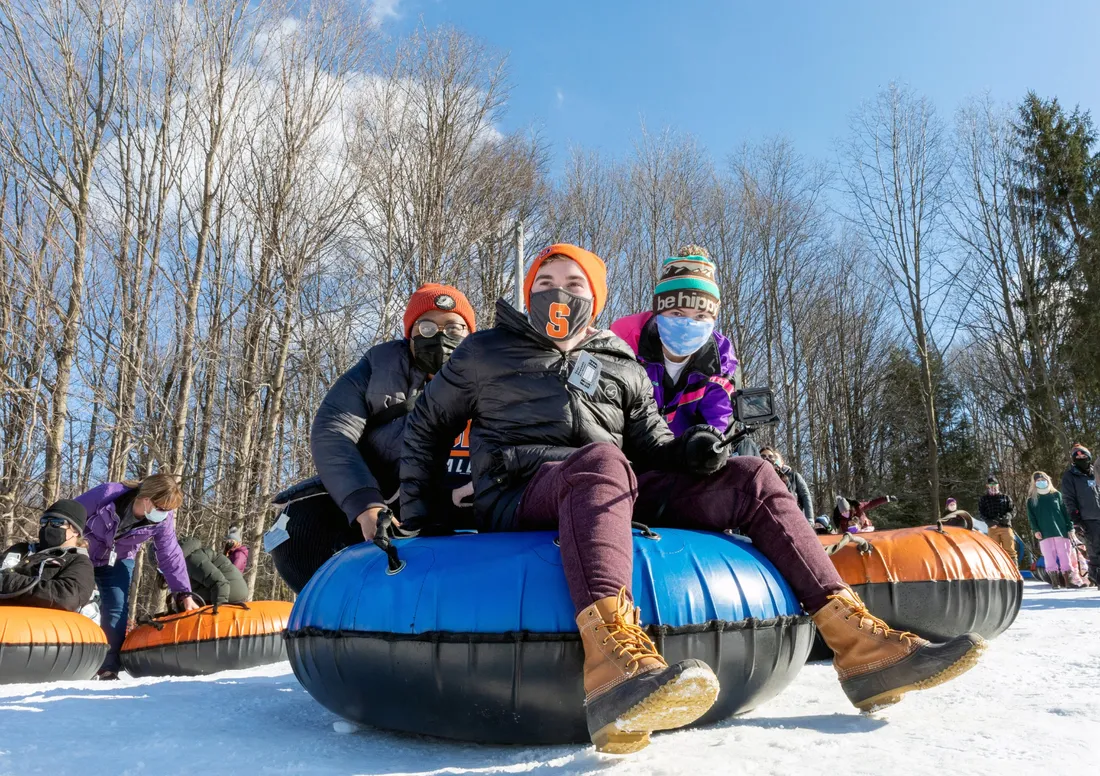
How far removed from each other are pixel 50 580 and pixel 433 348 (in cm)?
336

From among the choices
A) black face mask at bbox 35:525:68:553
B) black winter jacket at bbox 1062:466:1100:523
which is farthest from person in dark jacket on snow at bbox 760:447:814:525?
black face mask at bbox 35:525:68:553

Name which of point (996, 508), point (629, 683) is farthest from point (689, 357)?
point (996, 508)

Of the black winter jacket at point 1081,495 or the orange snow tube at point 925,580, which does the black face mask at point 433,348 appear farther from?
the black winter jacket at point 1081,495

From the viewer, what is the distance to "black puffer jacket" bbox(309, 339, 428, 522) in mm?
3232

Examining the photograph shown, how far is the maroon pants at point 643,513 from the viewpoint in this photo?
76.9 inches

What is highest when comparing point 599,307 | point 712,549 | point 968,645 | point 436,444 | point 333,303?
point 333,303

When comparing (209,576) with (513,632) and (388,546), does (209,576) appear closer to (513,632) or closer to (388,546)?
(388,546)

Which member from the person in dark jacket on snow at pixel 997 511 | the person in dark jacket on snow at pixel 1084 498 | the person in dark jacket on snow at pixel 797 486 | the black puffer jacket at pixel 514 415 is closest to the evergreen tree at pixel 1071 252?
the person in dark jacket on snow at pixel 997 511

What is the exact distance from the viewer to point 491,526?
8.23ft

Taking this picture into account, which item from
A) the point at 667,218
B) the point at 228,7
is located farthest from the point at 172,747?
the point at 667,218

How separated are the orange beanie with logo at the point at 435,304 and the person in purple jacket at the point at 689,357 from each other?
0.89 m

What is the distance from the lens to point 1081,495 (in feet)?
28.7

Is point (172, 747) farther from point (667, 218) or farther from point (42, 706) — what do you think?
point (667, 218)

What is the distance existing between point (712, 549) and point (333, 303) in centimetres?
1305
